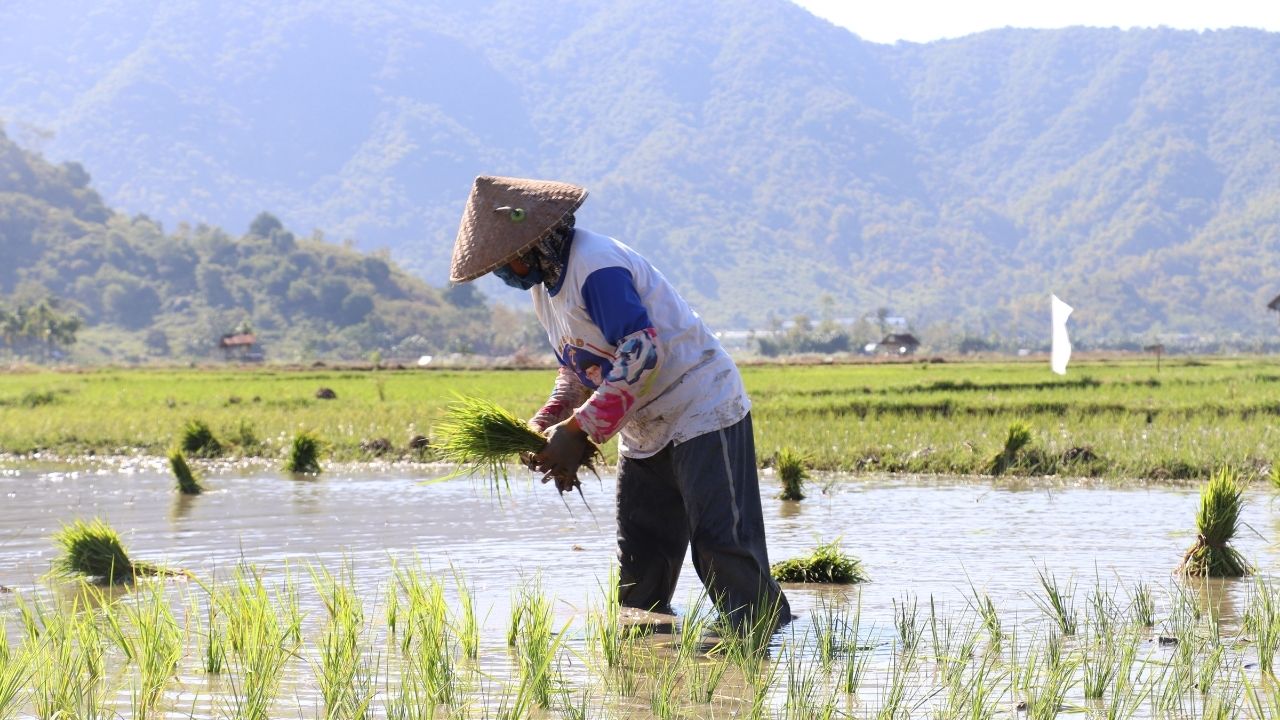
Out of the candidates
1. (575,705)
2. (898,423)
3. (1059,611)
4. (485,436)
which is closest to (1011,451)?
(898,423)

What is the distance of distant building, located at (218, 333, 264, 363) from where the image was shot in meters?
88.1

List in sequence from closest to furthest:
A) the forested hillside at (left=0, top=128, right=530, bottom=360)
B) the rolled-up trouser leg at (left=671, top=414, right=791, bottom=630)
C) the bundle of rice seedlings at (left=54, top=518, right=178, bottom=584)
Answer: the rolled-up trouser leg at (left=671, top=414, right=791, bottom=630) → the bundle of rice seedlings at (left=54, top=518, right=178, bottom=584) → the forested hillside at (left=0, top=128, right=530, bottom=360)

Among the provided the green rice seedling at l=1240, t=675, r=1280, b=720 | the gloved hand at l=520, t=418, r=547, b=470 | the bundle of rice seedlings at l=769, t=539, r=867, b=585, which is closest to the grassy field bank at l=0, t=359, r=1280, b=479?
the bundle of rice seedlings at l=769, t=539, r=867, b=585

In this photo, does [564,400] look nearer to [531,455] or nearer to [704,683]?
[531,455]

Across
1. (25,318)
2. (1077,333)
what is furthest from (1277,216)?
(25,318)

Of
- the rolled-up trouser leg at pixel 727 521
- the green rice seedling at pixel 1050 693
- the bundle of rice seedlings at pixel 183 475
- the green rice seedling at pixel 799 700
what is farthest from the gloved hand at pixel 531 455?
the bundle of rice seedlings at pixel 183 475

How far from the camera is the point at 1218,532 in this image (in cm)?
564

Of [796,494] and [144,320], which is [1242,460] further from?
[144,320]

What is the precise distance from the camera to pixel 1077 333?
159 meters

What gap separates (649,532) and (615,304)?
37.3 inches

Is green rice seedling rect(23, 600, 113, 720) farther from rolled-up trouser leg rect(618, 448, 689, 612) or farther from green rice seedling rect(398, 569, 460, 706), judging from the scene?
rolled-up trouser leg rect(618, 448, 689, 612)

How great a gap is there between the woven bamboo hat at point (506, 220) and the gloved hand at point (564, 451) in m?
0.50

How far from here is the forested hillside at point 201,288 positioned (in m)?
119

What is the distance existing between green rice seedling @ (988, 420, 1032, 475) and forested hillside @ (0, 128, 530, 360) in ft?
332
